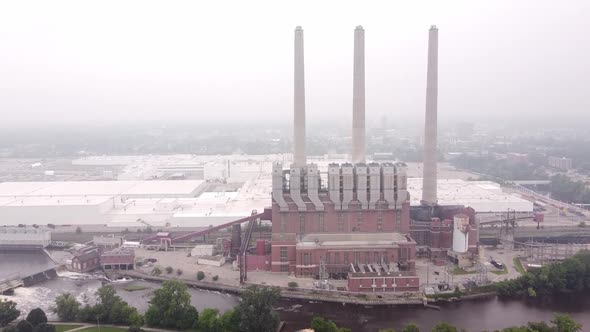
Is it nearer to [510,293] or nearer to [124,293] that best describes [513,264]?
[510,293]

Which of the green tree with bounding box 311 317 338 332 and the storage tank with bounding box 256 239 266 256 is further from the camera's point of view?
the storage tank with bounding box 256 239 266 256

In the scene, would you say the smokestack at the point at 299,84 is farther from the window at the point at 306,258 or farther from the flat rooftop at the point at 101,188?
the flat rooftop at the point at 101,188

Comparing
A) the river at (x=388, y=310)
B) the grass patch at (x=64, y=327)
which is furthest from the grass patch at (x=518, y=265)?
the grass patch at (x=64, y=327)

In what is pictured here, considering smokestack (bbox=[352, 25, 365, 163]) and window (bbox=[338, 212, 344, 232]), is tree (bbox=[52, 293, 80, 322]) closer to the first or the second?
window (bbox=[338, 212, 344, 232])

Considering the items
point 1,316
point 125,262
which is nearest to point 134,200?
point 125,262

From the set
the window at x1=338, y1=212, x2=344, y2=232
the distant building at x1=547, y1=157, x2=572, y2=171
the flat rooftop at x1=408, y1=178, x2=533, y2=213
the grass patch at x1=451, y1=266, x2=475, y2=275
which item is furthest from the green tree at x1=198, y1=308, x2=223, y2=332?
the distant building at x1=547, y1=157, x2=572, y2=171

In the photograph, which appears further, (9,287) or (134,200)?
(134,200)

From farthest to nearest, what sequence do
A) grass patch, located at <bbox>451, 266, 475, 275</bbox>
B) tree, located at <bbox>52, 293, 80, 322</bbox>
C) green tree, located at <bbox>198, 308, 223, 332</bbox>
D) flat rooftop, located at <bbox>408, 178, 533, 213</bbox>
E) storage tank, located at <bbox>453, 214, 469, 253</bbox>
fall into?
flat rooftop, located at <bbox>408, 178, 533, 213</bbox>, storage tank, located at <bbox>453, 214, 469, 253</bbox>, grass patch, located at <bbox>451, 266, 475, 275</bbox>, tree, located at <bbox>52, 293, 80, 322</bbox>, green tree, located at <bbox>198, 308, 223, 332</bbox>
